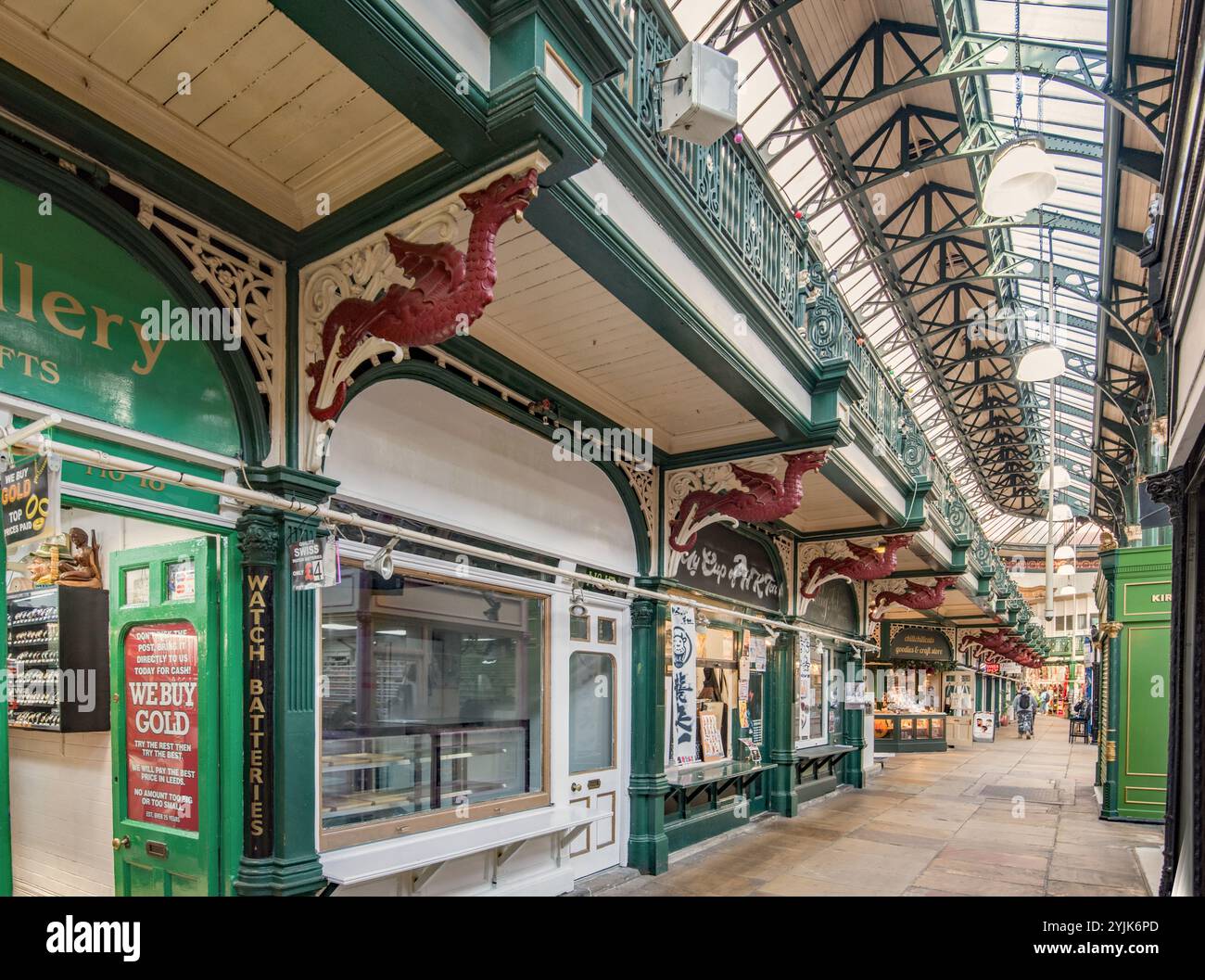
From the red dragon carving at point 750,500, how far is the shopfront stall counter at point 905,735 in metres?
17.1

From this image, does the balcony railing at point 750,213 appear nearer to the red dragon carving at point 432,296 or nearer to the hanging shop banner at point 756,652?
the red dragon carving at point 432,296

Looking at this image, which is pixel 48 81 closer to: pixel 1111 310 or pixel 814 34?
pixel 814 34

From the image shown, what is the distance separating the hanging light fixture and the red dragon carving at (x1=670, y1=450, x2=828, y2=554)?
277 cm

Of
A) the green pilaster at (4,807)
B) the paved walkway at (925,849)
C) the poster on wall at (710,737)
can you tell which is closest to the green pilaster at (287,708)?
the green pilaster at (4,807)

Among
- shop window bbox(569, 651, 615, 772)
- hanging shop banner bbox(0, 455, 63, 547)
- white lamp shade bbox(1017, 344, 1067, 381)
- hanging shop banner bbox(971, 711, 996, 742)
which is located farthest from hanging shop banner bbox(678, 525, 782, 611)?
hanging shop banner bbox(971, 711, 996, 742)

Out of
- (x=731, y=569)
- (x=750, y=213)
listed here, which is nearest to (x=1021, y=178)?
(x=750, y=213)

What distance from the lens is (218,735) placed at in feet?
13.1

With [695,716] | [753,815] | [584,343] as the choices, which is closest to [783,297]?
[584,343]

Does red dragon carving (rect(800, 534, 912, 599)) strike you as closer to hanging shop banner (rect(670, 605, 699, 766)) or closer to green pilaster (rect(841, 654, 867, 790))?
green pilaster (rect(841, 654, 867, 790))

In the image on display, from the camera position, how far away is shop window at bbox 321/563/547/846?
500 cm

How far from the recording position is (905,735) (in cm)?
2314

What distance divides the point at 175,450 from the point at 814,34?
11575mm

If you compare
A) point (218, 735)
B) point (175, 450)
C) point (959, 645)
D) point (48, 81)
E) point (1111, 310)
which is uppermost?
point (1111, 310)

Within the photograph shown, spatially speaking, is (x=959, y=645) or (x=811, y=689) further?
(x=959, y=645)
